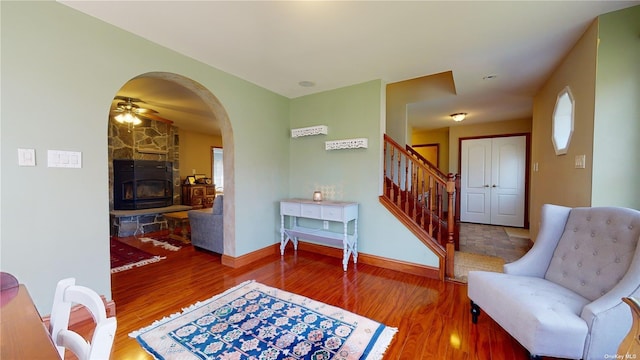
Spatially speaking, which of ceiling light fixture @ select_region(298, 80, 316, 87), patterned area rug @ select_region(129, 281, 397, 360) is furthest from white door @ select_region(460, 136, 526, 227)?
patterned area rug @ select_region(129, 281, 397, 360)

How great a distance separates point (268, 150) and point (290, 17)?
1.97 metres

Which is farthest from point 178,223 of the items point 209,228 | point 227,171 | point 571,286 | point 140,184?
point 571,286

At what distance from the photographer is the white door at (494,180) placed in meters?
5.55

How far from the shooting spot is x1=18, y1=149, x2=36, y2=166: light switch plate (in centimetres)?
167

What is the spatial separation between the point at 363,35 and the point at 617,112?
2.09 metres

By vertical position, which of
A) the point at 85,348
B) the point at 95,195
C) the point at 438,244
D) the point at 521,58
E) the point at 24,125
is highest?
the point at 521,58

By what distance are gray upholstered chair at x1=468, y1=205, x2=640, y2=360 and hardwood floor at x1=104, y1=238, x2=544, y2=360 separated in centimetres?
23

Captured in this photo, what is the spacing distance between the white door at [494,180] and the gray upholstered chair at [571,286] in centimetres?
437

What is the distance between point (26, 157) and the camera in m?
1.70

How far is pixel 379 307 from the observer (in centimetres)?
224

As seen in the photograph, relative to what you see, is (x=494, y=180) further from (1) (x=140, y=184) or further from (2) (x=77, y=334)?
(1) (x=140, y=184)

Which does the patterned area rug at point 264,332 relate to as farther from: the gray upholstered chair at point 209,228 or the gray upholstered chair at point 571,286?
the gray upholstered chair at point 209,228

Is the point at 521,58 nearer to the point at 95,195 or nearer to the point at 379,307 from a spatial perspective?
the point at 379,307

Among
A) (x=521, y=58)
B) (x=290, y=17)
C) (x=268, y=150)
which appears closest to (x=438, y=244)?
(x=521, y=58)
